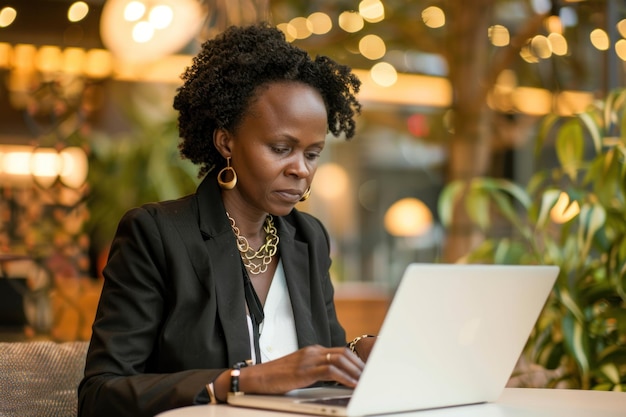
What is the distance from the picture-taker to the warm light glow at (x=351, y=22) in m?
5.55

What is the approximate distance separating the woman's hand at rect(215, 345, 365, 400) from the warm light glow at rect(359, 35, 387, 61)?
169 inches

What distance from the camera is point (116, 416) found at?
5.62 ft

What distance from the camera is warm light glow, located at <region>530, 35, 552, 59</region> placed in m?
4.95

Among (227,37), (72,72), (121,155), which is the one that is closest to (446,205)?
(121,155)

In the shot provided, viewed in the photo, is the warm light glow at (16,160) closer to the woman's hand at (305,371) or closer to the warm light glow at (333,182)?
the woman's hand at (305,371)

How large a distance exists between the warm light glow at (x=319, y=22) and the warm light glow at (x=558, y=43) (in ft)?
5.08

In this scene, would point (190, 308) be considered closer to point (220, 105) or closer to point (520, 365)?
point (220, 105)

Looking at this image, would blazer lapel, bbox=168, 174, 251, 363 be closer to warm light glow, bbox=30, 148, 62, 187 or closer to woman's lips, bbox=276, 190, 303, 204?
woman's lips, bbox=276, 190, 303, 204

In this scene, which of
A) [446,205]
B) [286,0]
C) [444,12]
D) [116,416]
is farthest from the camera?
[286,0]

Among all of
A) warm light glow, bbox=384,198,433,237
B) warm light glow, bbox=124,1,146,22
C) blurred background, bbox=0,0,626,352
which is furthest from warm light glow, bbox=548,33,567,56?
warm light glow, bbox=384,198,433,237

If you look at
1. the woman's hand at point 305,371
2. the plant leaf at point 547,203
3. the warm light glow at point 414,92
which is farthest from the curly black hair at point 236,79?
the warm light glow at point 414,92

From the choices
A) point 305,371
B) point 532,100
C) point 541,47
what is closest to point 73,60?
point 541,47

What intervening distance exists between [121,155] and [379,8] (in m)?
1.91

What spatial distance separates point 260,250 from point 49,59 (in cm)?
406
